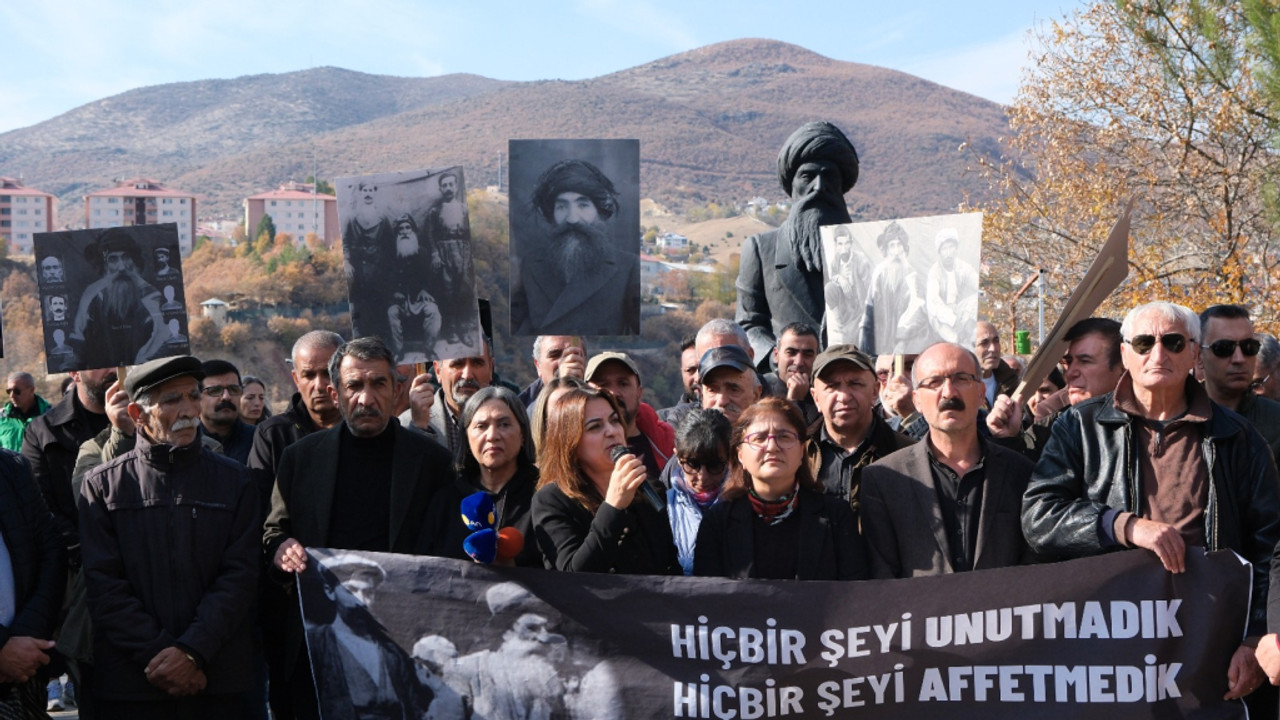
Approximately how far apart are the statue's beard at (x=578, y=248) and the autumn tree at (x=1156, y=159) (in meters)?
20.1

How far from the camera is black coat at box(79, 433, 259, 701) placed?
510cm

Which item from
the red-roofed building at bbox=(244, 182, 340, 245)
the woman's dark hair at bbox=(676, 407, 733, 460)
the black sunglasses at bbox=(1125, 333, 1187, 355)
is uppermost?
the red-roofed building at bbox=(244, 182, 340, 245)

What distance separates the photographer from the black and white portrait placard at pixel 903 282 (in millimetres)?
6680

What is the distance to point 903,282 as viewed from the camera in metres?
6.85

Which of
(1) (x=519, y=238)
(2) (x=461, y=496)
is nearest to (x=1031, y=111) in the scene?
(1) (x=519, y=238)

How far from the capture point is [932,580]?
465cm

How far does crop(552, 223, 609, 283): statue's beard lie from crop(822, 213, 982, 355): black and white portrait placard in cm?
120

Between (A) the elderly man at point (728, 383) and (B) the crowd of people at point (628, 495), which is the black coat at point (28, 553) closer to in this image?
(B) the crowd of people at point (628, 495)

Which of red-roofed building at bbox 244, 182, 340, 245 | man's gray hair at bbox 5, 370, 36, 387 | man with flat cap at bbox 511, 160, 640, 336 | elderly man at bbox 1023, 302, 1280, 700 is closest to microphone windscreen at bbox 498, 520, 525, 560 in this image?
elderly man at bbox 1023, 302, 1280, 700

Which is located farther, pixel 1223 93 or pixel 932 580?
pixel 1223 93

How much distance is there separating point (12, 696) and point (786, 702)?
2847 millimetres

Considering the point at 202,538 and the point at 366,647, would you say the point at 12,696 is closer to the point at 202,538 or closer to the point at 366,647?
the point at 202,538

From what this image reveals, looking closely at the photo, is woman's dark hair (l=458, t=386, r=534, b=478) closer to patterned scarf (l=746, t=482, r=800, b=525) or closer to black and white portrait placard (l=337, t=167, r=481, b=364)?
patterned scarf (l=746, t=482, r=800, b=525)

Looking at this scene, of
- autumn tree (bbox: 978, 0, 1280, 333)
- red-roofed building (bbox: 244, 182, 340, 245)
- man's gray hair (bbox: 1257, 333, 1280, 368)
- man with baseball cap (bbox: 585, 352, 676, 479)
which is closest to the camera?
man with baseball cap (bbox: 585, 352, 676, 479)
